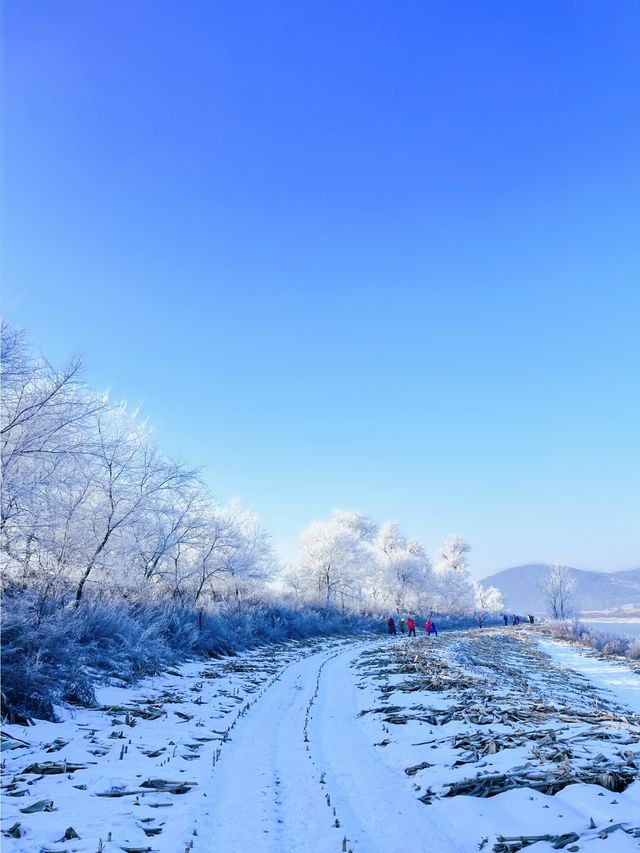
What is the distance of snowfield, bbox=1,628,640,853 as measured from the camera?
4.32 metres

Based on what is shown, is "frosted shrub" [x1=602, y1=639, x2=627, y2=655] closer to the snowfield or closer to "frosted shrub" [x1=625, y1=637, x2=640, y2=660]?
"frosted shrub" [x1=625, y1=637, x2=640, y2=660]

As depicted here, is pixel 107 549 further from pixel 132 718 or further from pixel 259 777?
pixel 259 777

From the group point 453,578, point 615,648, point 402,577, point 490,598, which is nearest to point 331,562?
point 402,577

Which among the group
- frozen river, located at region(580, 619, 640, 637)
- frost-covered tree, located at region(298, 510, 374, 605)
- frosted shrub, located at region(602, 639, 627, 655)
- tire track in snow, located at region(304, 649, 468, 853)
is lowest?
frozen river, located at region(580, 619, 640, 637)

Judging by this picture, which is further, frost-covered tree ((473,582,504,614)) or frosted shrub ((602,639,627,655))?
frost-covered tree ((473,582,504,614))

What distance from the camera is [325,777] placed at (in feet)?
19.9

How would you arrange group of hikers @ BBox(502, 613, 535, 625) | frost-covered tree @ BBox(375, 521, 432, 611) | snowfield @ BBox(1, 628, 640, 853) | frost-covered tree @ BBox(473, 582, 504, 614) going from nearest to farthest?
snowfield @ BBox(1, 628, 640, 853)
frost-covered tree @ BBox(375, 521, 432, 611)
group of hikers @ BBox(502, 613, 535, 625)
frost-covered tree @ BBox(473, 582, 504, 614)

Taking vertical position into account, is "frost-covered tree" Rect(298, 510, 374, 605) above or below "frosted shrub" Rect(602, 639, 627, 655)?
above

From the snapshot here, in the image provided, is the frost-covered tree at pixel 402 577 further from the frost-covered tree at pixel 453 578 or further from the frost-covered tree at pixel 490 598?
the frost-covered tree at pixel 490 598

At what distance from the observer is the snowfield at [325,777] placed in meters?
4.32

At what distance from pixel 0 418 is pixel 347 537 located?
51.6 meters

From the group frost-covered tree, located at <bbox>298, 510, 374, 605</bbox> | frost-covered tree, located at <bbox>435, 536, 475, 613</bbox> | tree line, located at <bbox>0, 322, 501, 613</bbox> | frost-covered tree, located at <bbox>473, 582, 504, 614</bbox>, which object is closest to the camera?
tree line, located at <bbox>0, 322, 501, 613</bbox>

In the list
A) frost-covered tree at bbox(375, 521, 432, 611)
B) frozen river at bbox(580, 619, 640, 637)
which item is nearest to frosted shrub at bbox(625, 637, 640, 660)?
frozen river at bbox(580, 619, 640, 637)

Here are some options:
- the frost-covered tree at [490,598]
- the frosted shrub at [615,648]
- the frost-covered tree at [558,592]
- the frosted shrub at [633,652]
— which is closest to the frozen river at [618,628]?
the frosted shrub at [615,648]
